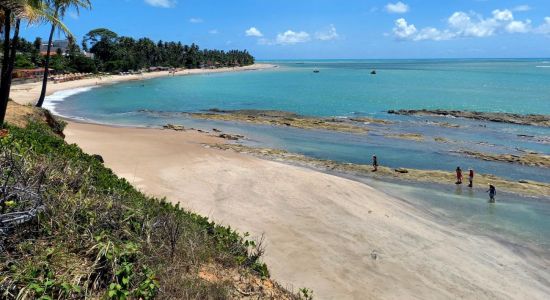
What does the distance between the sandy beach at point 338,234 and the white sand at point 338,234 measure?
0.11 feet

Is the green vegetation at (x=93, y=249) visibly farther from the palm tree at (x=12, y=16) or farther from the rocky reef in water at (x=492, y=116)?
the rocky reef in water at (x=492, y=116)

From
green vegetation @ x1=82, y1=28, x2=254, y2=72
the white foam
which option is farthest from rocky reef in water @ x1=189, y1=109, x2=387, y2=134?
green vegetation @ x1=82, y1=28, x2=254, y2=72

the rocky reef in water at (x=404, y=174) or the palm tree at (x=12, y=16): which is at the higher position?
the palm tree at (x=12, y=16)

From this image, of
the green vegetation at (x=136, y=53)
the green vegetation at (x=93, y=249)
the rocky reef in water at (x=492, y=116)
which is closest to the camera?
the green vegetation at (x=93, y=249)

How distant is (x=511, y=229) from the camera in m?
16.2

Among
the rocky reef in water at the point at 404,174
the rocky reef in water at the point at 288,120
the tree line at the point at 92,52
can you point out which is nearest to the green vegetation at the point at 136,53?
the tree line at the point at 92,52

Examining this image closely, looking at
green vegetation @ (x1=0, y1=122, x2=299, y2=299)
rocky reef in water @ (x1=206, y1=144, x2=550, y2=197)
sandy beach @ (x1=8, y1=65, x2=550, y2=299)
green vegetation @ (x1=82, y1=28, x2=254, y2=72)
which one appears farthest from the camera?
green vegetation @ (x1=82, y1=28, x2=254, y2=72)

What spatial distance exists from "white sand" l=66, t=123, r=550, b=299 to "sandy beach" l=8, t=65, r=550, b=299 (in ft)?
0.11

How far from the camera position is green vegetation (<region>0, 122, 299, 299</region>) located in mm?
5008

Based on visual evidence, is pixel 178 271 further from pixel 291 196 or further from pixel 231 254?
pixel 291 196

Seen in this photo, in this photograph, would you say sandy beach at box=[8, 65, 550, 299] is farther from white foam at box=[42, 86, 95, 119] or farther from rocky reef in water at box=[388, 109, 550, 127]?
rocky reef in water at box=[388, 109, 550, 127]

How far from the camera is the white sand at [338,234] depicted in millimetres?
11406

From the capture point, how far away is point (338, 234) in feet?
47.3

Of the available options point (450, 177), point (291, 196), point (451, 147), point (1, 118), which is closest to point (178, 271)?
point (1, 118)
